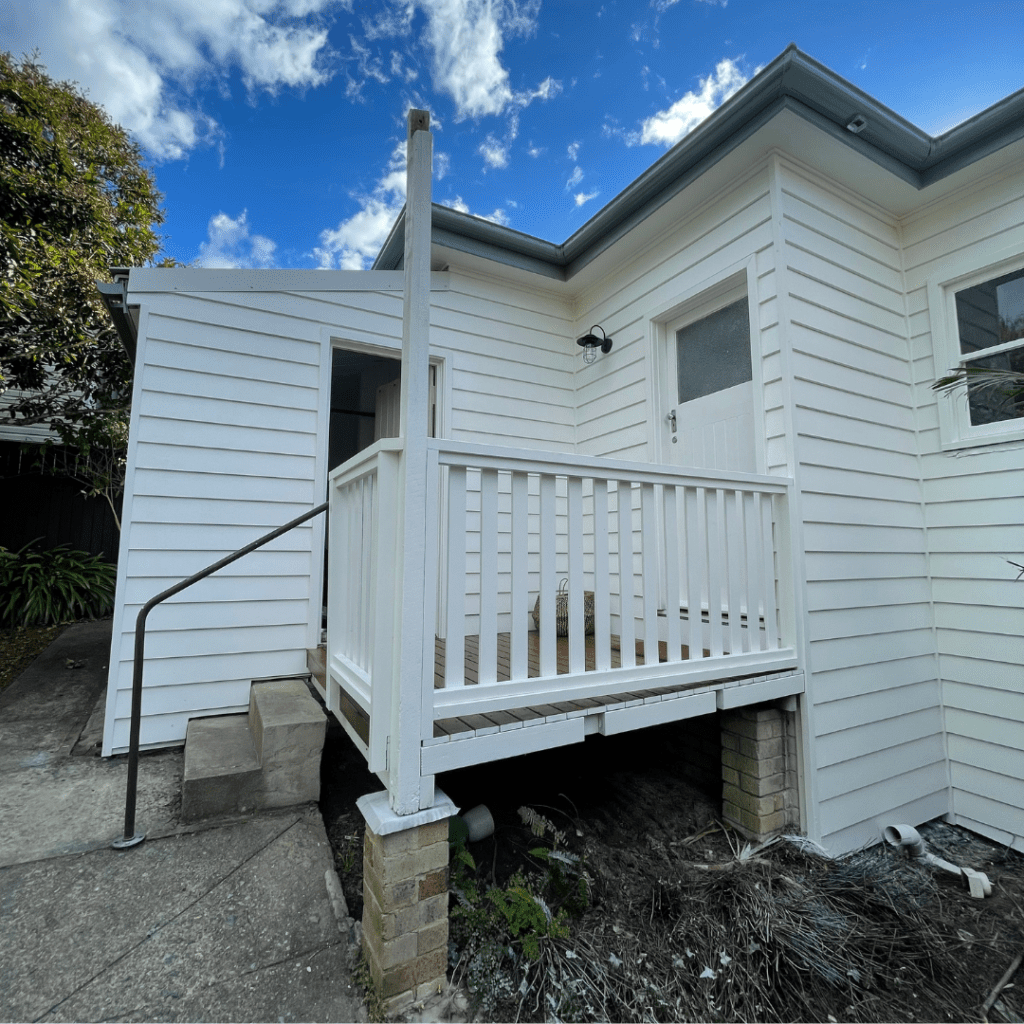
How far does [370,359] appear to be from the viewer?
14.8 feet

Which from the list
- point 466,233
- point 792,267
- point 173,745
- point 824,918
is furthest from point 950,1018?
point 466,233

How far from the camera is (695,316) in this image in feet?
11.5

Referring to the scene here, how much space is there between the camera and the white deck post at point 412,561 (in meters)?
1.58

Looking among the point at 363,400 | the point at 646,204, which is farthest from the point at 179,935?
the point at 363,400

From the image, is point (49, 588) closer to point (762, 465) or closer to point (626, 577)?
point (626, 577)

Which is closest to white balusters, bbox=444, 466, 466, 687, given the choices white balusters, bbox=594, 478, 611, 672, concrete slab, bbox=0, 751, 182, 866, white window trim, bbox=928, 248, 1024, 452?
white balusters, bbox=594, 478, 611, 672

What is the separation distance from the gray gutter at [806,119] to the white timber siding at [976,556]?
0.30 metres

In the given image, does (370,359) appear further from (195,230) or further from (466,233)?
(195,230)

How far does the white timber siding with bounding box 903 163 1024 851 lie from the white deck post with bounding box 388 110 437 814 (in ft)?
10.7

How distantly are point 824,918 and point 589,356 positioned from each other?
3.60 meters

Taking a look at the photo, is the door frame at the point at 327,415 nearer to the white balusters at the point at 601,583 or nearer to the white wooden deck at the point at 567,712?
the white wooden deck at the point at 567,712

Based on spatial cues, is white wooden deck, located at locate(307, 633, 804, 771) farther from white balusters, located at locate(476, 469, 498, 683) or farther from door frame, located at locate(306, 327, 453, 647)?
door frame, located at locate(306, 327, 453, 647)

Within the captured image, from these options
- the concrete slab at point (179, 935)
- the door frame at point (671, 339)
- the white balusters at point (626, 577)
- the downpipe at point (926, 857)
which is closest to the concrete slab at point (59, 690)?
the concrete slab at point (179, 935)

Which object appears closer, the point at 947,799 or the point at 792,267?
the point at 792,267
